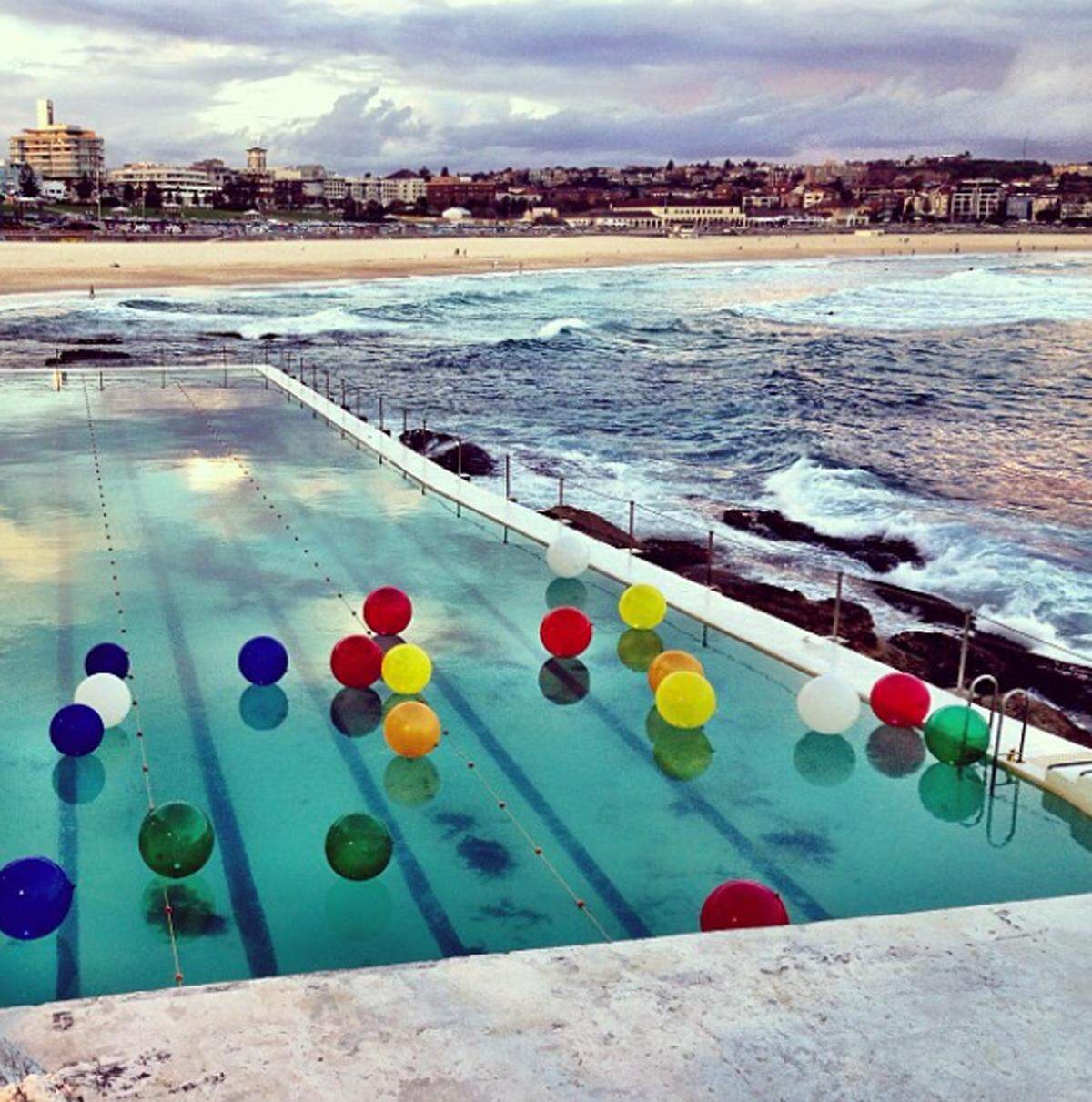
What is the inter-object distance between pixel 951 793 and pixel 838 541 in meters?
11.4

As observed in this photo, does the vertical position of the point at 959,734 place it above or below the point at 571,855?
above

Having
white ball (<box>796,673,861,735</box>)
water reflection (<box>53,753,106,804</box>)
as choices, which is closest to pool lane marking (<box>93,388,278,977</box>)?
water reflection (<box>53,753,106,804</box>)

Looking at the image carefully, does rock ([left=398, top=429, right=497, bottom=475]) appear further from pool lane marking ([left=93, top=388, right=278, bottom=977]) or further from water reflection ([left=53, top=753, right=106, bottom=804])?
water reflection ([left=53, top=753, right=106, bottom=804])

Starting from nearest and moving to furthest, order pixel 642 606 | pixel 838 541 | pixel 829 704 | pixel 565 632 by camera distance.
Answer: pixel 829 704, pixel 565 632, pixel 642 606, pixel 838 541

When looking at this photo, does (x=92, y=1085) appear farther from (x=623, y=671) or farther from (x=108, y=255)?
(x=108, y=255)

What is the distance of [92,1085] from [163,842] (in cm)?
238

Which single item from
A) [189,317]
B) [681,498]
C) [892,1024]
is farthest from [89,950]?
[189,317]

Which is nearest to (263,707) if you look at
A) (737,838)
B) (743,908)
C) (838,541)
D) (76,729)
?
(76,729)

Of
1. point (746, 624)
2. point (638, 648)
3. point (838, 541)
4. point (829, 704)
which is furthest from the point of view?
point (838, 541)

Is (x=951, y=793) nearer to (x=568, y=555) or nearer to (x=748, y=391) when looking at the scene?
(x=568, y=555)

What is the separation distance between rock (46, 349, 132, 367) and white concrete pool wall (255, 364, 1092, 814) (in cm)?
2200

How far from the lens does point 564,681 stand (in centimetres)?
1009

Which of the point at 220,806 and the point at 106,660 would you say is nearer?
the point at 220,806

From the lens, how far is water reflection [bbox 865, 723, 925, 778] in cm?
848
